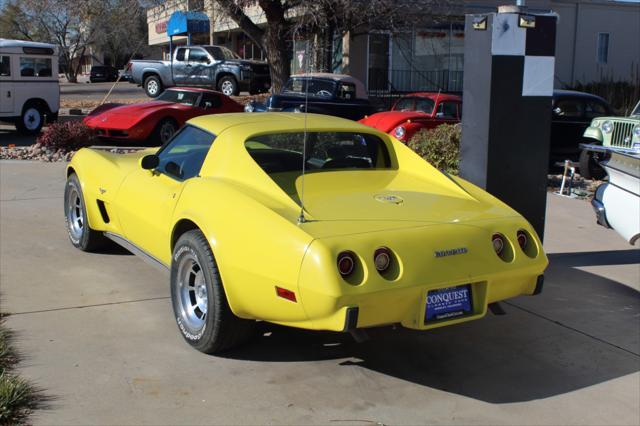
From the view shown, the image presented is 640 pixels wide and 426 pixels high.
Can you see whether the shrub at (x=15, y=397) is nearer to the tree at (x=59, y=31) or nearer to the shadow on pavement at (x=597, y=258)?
the shadow on pavement at (x=597, y=258)

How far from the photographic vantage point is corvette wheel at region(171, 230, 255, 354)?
416cm

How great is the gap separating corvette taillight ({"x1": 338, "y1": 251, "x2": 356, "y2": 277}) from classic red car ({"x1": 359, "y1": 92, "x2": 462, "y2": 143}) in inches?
343

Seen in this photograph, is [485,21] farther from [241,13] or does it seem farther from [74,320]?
[241,13]

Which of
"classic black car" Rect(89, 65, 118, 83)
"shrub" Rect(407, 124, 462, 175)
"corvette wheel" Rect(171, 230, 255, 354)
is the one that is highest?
"classic black car" Rect(89, 65, 118, 83)

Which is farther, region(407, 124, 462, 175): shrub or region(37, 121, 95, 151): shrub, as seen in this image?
region(37, 121, 95, 151): shrub

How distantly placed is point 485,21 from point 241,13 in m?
15.1

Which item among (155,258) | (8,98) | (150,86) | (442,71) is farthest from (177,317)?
(442,71)

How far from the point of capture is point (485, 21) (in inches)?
235

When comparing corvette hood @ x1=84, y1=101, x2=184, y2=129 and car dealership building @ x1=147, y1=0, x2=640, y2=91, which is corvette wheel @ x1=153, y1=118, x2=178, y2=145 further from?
car dealership building @ x1=147, y1=0, x2=640, y2=91

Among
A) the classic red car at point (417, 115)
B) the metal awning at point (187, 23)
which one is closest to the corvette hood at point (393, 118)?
the classic red car at point (417, 115)

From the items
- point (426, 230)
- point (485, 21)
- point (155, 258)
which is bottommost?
point (155, 258)

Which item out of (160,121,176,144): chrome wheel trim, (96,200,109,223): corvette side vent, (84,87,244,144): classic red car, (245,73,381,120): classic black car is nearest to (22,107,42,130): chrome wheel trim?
(84,87,244,144): classic red car

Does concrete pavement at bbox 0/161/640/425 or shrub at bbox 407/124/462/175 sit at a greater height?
shrub at bbox 407/124/462/175

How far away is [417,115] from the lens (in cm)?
1301
